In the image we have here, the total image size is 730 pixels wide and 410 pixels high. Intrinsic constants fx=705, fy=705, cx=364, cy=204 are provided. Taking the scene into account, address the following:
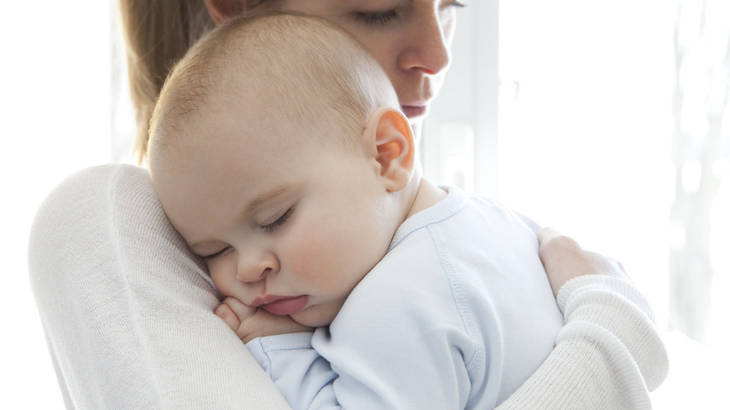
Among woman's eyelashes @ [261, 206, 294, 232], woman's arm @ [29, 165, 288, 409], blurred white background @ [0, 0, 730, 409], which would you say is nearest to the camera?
woman's arm @ [29, 165, 288, 409]

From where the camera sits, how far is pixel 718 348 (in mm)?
1923

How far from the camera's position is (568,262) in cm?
98

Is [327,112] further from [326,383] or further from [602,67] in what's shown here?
[602,67]

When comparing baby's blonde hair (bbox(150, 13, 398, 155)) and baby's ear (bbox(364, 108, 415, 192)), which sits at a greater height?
baby's blonde hair (bbox(150, 13, 398, 155))

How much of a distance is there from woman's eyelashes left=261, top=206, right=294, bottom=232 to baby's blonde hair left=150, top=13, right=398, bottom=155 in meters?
0.11

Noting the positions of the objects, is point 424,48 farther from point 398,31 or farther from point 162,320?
point 162,320

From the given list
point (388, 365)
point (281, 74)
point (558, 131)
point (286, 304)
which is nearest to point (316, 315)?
point (286, 304)

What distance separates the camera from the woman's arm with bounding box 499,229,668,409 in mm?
786

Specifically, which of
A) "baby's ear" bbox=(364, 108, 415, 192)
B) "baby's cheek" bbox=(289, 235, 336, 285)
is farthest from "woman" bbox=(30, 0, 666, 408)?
"baby's ear" bbox=(364, 108, 415, 192)

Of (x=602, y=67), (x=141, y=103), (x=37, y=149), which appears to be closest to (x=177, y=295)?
(x=141, y=103)

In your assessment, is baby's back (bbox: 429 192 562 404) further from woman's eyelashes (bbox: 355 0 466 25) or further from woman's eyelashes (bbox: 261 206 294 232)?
woman's eyelashes (bbox: 355 0 466 25)

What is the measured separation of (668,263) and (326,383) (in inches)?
59.7

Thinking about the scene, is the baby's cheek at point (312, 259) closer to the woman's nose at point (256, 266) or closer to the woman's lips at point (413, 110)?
the woman's nose at point (256, 266)

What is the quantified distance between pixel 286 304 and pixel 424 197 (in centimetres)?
24
